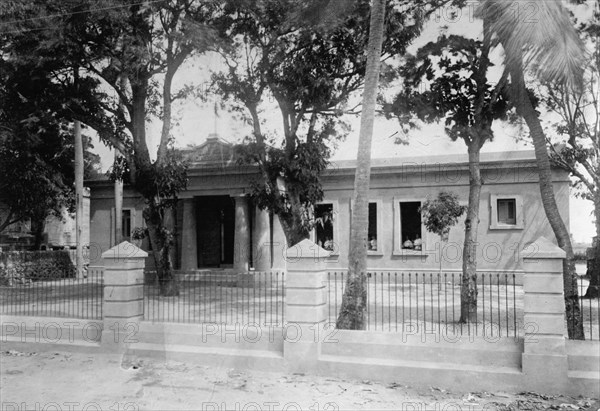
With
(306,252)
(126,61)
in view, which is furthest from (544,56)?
(126,61)

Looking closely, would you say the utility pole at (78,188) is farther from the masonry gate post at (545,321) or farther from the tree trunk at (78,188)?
the masonry gate post at (545,321)

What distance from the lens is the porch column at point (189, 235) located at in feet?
61.5

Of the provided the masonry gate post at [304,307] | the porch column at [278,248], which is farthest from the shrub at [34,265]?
the masonry gate post at [304,307]

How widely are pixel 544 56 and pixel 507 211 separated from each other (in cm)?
1003

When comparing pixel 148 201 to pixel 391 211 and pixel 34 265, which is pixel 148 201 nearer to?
pixel 34 265

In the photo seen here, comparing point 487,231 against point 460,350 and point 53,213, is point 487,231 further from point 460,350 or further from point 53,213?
point 53,213

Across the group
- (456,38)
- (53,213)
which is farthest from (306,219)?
(53,213)

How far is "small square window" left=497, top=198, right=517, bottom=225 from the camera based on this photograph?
1714 centimetres

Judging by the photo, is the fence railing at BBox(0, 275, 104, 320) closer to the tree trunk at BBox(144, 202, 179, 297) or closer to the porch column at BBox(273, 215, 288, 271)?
the tree trunk at BBox(144, 202, 179, 297)

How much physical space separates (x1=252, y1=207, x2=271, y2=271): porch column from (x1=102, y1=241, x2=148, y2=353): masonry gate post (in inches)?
323

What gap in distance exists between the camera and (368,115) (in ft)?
30.2

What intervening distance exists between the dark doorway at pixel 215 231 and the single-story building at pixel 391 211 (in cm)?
109

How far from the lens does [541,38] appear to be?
25.1 feet

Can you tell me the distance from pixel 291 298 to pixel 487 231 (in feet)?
37.1
